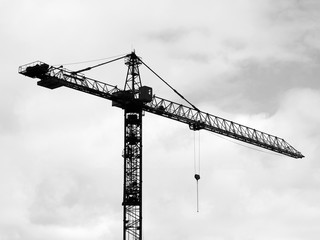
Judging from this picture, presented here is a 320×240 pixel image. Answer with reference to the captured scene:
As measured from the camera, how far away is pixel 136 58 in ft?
427

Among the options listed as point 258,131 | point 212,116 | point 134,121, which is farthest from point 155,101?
point 258,131

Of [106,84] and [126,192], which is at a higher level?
[106,84]

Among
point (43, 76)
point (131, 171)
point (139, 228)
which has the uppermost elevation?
point (43, 76)

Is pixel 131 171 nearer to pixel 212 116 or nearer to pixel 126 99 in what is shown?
pixel 126 99

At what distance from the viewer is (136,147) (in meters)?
126

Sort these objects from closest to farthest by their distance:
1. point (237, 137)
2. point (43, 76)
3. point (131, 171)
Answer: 1. point (43, 76)
2. point (131, 171)
3. point (237, 137)

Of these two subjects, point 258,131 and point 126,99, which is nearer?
point 126,99

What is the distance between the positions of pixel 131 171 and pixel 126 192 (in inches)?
129

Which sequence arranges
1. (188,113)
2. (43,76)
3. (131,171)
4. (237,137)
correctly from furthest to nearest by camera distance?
(237,137)
(188,113)
(131,171)
(43,76)

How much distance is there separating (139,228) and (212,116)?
90.9 feet

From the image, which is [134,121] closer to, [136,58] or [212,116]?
[136,58]

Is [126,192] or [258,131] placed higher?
[258,131]

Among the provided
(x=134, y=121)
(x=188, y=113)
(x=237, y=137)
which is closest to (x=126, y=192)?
(x=134, y=121)

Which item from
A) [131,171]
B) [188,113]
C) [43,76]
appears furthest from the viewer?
[188,113]
